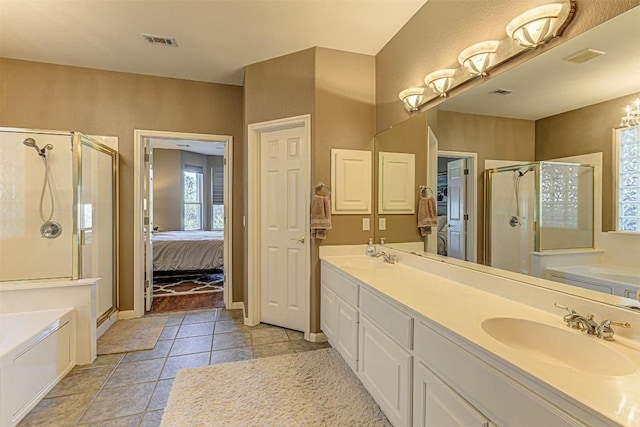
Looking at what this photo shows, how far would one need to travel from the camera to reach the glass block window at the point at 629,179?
3.60 feet

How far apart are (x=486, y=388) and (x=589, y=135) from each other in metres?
1.15

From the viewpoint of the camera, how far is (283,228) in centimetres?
310

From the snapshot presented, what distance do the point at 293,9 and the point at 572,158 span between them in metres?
2.12

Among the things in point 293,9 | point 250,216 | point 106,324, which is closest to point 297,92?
point 293,9

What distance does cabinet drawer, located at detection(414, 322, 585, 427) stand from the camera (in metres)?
0.81

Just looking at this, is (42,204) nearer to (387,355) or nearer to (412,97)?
(387,355)

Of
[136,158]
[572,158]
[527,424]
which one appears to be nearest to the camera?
[527,424]

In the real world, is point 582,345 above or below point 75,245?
below

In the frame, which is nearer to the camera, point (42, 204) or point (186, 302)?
point (42, 204)

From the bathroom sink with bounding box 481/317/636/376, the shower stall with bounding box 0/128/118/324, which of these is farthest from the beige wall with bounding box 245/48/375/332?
the shower stall with bounding box 0/128/118/324

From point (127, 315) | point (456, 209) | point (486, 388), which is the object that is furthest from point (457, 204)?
point (127, 315)

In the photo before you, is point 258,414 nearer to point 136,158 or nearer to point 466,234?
point 466,234

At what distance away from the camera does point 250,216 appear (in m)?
3.15

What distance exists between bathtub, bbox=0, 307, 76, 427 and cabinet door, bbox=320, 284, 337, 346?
202 cm
